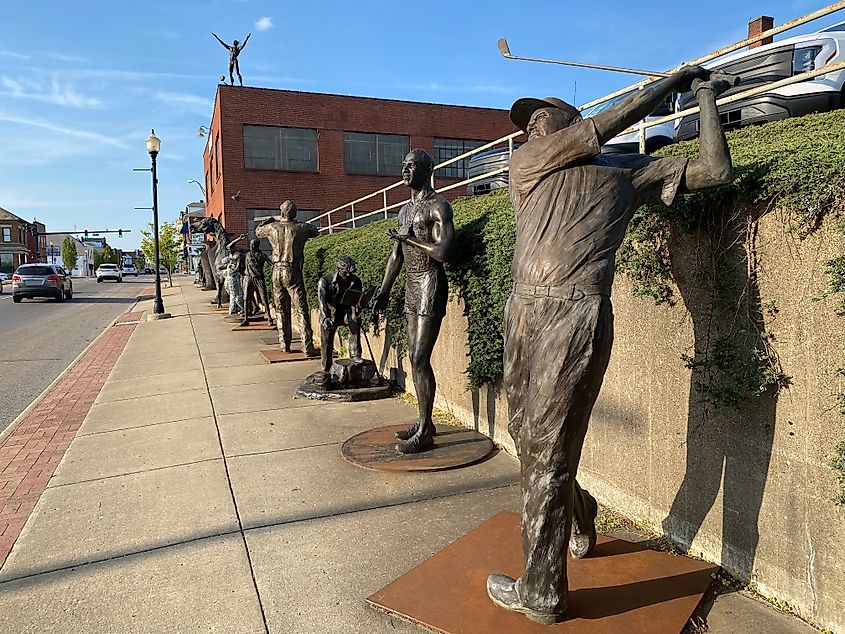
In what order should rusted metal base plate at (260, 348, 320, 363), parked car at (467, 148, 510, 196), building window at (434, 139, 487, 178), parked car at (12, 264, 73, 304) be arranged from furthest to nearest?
building window at (434, 139, 487, 178), parked car at (12, 264, 73, 304), parked car at (467, 148, 510, 196), rusted metal base plate at (260, 348, 320, 363)

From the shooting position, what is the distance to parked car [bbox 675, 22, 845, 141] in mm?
5637

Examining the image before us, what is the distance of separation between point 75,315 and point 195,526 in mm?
19234

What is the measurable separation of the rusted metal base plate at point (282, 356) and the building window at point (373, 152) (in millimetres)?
21006

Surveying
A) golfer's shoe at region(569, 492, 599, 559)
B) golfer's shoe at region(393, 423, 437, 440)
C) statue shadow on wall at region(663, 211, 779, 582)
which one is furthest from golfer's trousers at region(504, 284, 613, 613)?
golfer's shoe at region(393, 423, 437, 440)

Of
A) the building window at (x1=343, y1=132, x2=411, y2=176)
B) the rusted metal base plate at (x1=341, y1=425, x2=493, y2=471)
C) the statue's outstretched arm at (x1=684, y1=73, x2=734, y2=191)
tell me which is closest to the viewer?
the statue's outstretched arm at (x1=684, y1=73, x2=734, y2=191)

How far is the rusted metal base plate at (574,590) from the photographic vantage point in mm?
2490

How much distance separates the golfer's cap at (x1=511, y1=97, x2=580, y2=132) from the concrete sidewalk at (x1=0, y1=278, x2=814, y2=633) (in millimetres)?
2291

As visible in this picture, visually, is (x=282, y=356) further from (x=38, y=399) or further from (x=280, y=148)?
(x=280, y=148)

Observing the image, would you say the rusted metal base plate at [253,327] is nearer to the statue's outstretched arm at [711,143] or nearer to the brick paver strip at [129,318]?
the brick paver strip at [129,318]

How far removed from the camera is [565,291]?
7.87 ft

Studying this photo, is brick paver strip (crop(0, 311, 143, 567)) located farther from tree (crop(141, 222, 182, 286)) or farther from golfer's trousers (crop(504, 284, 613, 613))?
tree (crop(141, 222, 182, 286))

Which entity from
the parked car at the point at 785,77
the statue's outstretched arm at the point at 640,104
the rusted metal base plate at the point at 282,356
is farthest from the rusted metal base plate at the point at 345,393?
the statue's outstretched arm at the point at 640,104

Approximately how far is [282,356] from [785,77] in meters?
7.49

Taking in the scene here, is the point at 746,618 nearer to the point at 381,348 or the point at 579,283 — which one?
the point at 579,283
